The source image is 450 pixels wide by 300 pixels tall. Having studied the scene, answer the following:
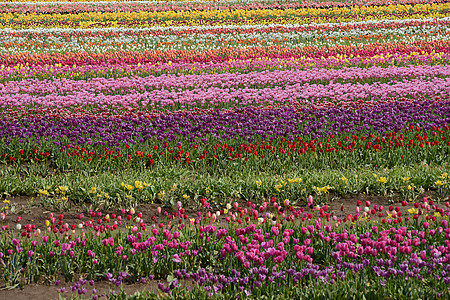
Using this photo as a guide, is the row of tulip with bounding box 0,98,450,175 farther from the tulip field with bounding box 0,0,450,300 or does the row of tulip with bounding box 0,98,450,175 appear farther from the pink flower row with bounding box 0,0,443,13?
the pink flower row with bounding box 0,0,443,13

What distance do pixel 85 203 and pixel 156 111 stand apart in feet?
18.4

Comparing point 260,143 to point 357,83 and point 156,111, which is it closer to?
point 156,111

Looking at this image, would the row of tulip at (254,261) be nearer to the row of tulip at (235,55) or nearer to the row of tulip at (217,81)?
the row of tulip at (217,81)

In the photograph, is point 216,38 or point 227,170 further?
point 216,38

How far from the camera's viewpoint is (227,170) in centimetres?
892

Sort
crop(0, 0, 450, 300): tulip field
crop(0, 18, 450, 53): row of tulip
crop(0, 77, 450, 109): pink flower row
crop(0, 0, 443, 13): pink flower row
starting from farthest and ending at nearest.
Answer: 1. crop(0, 0, 443, 13): pink flower row
2. crop(0, 18, 450, 53): row of tulip
3. crop(0, 77, 450, 109): pink flower row
4. crop(0, 0, 450, 300): tulip field

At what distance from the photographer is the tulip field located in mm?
4648

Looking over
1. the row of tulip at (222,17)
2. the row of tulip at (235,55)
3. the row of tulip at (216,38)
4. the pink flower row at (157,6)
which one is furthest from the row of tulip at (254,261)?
the pink flower row at (157,6)

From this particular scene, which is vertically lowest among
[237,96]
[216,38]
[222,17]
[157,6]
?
[237,96]

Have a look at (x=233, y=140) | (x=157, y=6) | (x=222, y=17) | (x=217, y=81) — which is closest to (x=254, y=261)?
(x=233, y=140)

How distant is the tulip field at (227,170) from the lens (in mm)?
4648

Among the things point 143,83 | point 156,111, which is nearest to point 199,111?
point 156,111

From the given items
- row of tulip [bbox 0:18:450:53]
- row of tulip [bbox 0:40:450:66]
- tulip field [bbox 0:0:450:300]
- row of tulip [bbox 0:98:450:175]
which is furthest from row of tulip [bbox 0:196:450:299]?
row of tulip [bbox 0:18:450:53]

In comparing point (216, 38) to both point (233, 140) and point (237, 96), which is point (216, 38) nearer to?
point (237, 96)
